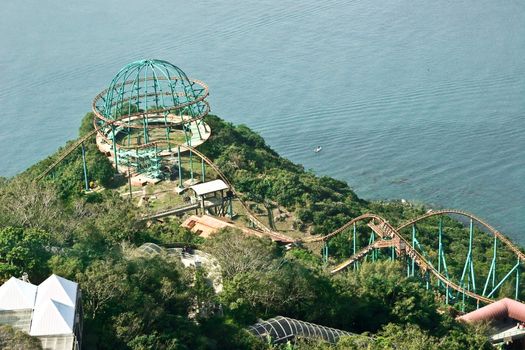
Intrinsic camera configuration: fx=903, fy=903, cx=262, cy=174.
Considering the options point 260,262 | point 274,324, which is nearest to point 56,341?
point 274,324

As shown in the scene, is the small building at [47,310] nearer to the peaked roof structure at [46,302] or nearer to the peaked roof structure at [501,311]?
the peaked roof structure at [46,302]

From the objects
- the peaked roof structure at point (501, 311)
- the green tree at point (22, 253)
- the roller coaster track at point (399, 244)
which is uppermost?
the roller coaster track at point (399, 244)

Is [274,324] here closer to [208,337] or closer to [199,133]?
[208,337]

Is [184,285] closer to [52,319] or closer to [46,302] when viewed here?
[46,302]

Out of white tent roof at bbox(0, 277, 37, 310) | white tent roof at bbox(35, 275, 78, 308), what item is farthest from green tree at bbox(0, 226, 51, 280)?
white tent roof at bbox(35, 275, 78, 308)

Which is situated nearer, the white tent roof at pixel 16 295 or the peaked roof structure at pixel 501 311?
the white tent roof at pixel 16 295

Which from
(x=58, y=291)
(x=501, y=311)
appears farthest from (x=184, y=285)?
(x=501, y=311)

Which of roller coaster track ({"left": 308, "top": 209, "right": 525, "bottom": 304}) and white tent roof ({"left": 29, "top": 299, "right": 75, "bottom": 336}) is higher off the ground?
roller coaster track ({"left": 308, "top": 209, "right": 525, "bottom": 304})

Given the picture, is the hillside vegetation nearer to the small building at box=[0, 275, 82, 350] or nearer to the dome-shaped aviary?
the small building at box=[0, 275, 82, 350]

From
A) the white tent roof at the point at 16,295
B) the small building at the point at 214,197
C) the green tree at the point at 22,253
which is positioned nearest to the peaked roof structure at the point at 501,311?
the small building at the point at 214,197
